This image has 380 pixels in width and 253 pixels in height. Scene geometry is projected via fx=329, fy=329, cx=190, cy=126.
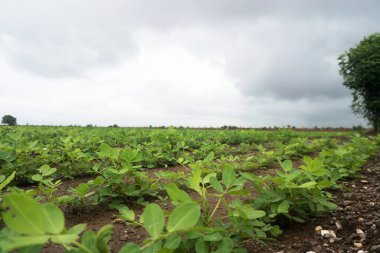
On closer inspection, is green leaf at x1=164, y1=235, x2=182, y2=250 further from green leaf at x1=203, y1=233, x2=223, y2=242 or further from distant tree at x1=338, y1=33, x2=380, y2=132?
distant tree at x1=338, y1=33, x2=380, y2=132

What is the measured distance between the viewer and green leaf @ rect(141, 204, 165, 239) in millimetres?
1194

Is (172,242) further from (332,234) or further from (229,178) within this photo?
(332,234)

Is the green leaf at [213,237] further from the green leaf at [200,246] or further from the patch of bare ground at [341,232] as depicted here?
the patch of bare ground at [341,232]

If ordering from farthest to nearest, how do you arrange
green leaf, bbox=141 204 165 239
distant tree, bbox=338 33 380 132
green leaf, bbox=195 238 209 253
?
distant tree, bbox=338 33 380 132, green leaf, bbox=195 238 209 253, green leaf, bbox=141 204 165 239

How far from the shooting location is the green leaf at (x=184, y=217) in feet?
3.70

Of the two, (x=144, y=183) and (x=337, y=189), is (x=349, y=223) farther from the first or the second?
(x=144, y=183)

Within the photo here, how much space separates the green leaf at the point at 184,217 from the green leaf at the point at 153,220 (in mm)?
72

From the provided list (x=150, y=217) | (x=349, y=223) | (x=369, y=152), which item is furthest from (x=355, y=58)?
(x=150, y=217)

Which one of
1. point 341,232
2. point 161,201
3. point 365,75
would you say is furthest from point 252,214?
point 365,75

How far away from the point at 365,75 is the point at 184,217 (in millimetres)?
24216

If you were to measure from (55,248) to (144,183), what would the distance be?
0.95 m

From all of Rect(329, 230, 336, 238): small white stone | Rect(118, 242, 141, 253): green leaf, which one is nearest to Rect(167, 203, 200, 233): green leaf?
Rect(118, 242, 141, 253): green leaf

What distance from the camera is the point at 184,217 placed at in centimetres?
115

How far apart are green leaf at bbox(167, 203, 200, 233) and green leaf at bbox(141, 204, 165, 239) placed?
0.07m
